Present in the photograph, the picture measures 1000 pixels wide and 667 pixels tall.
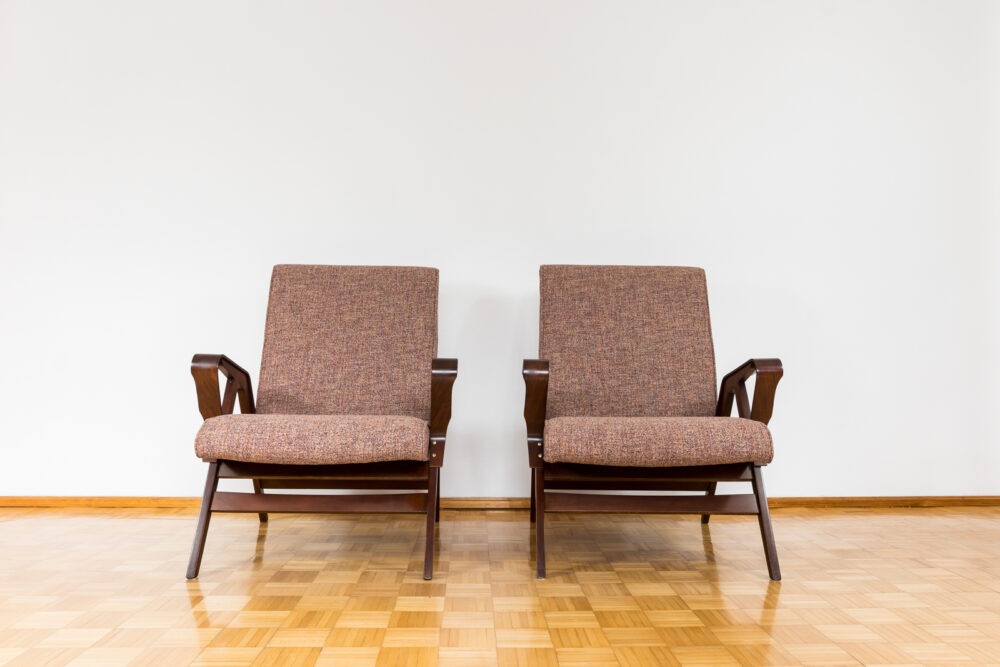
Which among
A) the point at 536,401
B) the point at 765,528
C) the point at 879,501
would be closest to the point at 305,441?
the point at 536,401

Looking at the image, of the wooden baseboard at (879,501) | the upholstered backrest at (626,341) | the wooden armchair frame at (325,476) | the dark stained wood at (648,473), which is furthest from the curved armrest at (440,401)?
the wooden baseboard at (879,501)

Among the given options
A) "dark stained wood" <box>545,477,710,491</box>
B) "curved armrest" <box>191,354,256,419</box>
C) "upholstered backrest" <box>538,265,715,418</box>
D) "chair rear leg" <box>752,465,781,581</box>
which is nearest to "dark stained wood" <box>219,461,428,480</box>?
"curved armrest" <box>191,354,256,419</box>

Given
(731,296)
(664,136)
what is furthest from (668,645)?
(664,136)

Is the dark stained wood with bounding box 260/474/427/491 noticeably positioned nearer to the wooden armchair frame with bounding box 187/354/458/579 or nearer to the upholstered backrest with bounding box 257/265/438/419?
the wooden armchair frame with bounding box 187/354/458/579

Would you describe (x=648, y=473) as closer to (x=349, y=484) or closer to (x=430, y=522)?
(x=430, y=522)

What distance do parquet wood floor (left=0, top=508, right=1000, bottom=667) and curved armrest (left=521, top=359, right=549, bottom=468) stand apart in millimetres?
355

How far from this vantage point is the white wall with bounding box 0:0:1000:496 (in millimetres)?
3119

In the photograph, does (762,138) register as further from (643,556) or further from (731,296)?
(643,556)

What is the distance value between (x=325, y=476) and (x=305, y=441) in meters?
0.16

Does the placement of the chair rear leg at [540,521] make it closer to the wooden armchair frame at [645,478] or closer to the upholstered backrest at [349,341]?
the wooden armchair frame at [645,478]

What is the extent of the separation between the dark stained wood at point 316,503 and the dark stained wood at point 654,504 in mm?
410

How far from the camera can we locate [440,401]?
7.14 ft

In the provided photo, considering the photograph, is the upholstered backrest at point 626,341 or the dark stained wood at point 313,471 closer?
the dark stained wood at point 313,471

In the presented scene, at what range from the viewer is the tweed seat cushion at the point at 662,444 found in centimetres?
195
